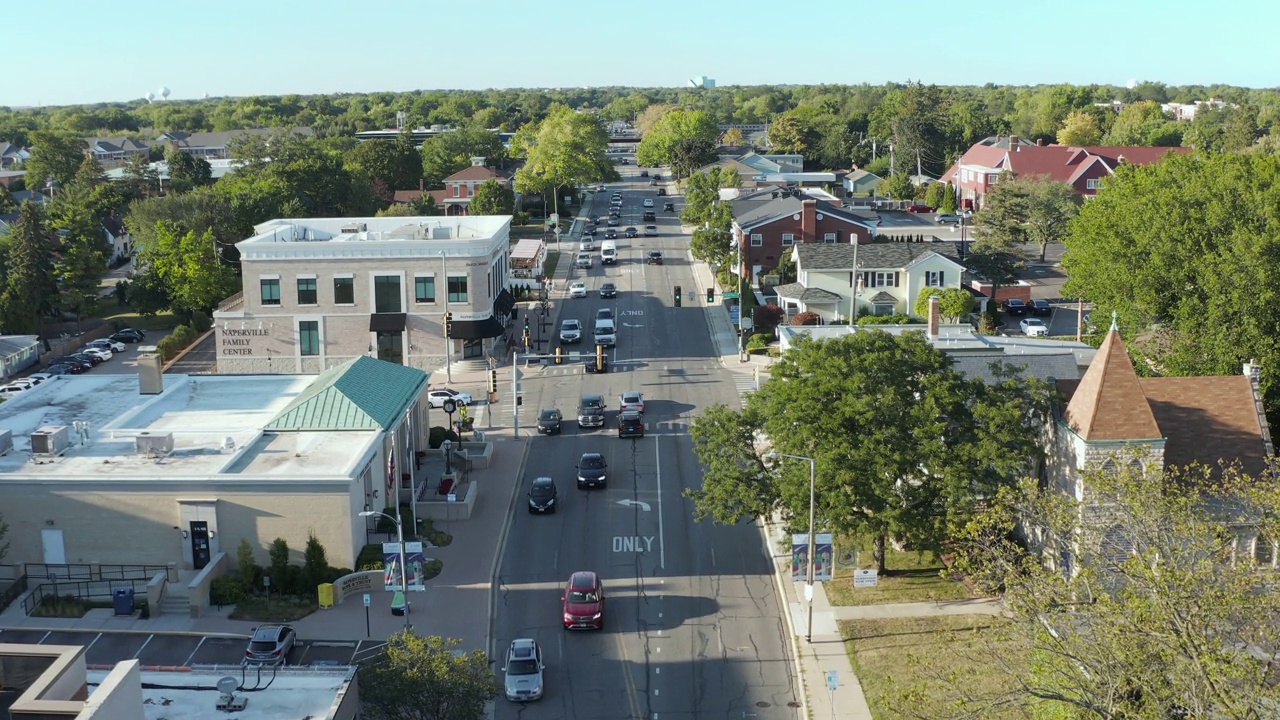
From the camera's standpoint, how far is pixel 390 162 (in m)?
161

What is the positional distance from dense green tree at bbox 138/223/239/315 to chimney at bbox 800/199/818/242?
1906 inches

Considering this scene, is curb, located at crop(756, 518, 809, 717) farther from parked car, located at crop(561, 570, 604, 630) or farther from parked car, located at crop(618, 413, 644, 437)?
parked car, located at crop(618, 413, 644, 437)

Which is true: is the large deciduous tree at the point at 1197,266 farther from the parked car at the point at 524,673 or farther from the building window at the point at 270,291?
the building window at the point at 270,291

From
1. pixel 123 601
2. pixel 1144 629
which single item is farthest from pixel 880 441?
pixel 123 601

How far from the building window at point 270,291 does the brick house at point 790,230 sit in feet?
137

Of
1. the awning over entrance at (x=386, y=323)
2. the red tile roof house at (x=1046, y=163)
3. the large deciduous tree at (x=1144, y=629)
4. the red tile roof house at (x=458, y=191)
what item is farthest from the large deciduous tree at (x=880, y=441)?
the red tile roof house at (x=458, y=191)

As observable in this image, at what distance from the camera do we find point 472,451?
2282 inches

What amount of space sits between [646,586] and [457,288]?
3800 cm

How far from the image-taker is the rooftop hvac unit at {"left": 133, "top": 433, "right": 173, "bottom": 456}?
1826 inches

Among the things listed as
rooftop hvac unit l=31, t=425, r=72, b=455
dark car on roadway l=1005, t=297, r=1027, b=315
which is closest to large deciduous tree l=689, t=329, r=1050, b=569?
rooftop hvac unit l=31, t=425, r=72, b=455

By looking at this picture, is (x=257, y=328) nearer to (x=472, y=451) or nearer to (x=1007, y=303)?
(x=472, y=451)

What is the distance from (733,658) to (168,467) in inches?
897

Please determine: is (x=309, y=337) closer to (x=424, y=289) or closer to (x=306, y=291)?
(x=306, y=291)

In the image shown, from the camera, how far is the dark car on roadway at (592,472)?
177 ft
